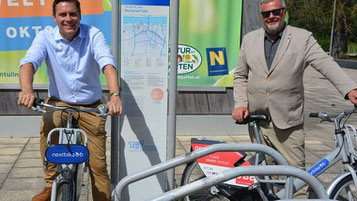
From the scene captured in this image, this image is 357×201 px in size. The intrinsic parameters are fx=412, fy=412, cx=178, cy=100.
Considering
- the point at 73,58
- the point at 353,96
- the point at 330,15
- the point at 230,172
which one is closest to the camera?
the point at 230,172

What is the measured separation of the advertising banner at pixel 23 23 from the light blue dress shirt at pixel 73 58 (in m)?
3.05

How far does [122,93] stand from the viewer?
3668mm

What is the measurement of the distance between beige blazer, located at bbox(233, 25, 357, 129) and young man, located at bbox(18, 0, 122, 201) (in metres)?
1.09

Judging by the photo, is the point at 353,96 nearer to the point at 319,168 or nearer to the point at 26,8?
the point at 319,168

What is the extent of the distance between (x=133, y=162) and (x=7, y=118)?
3368 mm

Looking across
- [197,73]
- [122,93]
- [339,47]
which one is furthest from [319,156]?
[339,47]

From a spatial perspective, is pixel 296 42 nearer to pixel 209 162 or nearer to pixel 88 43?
pixel 209 162

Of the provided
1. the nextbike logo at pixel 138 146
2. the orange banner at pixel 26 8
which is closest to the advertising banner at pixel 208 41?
the orange banner at pixel 26 8

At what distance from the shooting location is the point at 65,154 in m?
2.66

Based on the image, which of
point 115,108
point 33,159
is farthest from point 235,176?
point 33,159

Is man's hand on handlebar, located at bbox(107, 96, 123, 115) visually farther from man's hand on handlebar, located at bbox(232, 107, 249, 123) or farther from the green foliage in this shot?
the green foliage

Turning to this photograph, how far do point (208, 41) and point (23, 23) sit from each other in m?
2.79

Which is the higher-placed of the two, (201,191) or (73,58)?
(73,58)

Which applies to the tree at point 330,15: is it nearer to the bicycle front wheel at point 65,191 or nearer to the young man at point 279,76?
the young man at point 279,76
